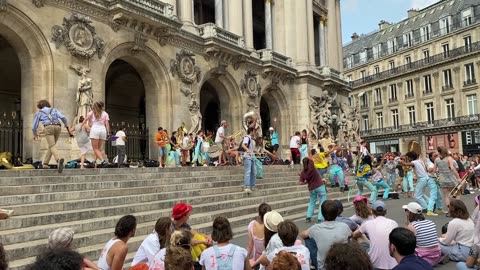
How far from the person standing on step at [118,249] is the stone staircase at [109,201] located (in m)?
2.03

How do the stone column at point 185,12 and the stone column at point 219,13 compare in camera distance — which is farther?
the stone column at point 219,13

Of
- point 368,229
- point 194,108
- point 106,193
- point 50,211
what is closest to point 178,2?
point 194,108

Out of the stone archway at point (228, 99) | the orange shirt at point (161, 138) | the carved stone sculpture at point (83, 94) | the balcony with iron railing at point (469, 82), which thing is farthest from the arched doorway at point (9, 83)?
the balcony with iron railing at point (469, 82)

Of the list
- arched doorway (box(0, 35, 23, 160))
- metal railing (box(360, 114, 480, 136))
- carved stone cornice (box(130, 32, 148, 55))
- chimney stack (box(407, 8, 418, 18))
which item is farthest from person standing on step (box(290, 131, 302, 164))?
chimney stack (box(407, 8, 418, 18))

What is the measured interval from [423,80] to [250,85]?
30669mm

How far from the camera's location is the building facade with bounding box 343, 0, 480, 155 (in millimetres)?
43062

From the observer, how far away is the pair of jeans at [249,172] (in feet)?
37.7

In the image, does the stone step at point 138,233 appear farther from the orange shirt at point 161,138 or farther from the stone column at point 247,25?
the stone column at point 247,25

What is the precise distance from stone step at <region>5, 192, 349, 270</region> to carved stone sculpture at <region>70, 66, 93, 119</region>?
716 cm

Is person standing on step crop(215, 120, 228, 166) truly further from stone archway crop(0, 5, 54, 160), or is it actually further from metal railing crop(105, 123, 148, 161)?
stone archway crop(0, 5, 54, 160)

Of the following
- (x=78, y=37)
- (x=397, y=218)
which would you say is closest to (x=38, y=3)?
(x=78, y=37)

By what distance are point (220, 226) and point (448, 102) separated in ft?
152

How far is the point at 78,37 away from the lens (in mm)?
15133

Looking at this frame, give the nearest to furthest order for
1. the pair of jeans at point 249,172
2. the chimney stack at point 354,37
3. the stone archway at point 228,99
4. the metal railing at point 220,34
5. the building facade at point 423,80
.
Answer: the pair of jeans at point 249,172
the metal railing at point 220,34
the stone archway at point 228,99
the building facade at point 423,80
the chimney stack at point 354,37
